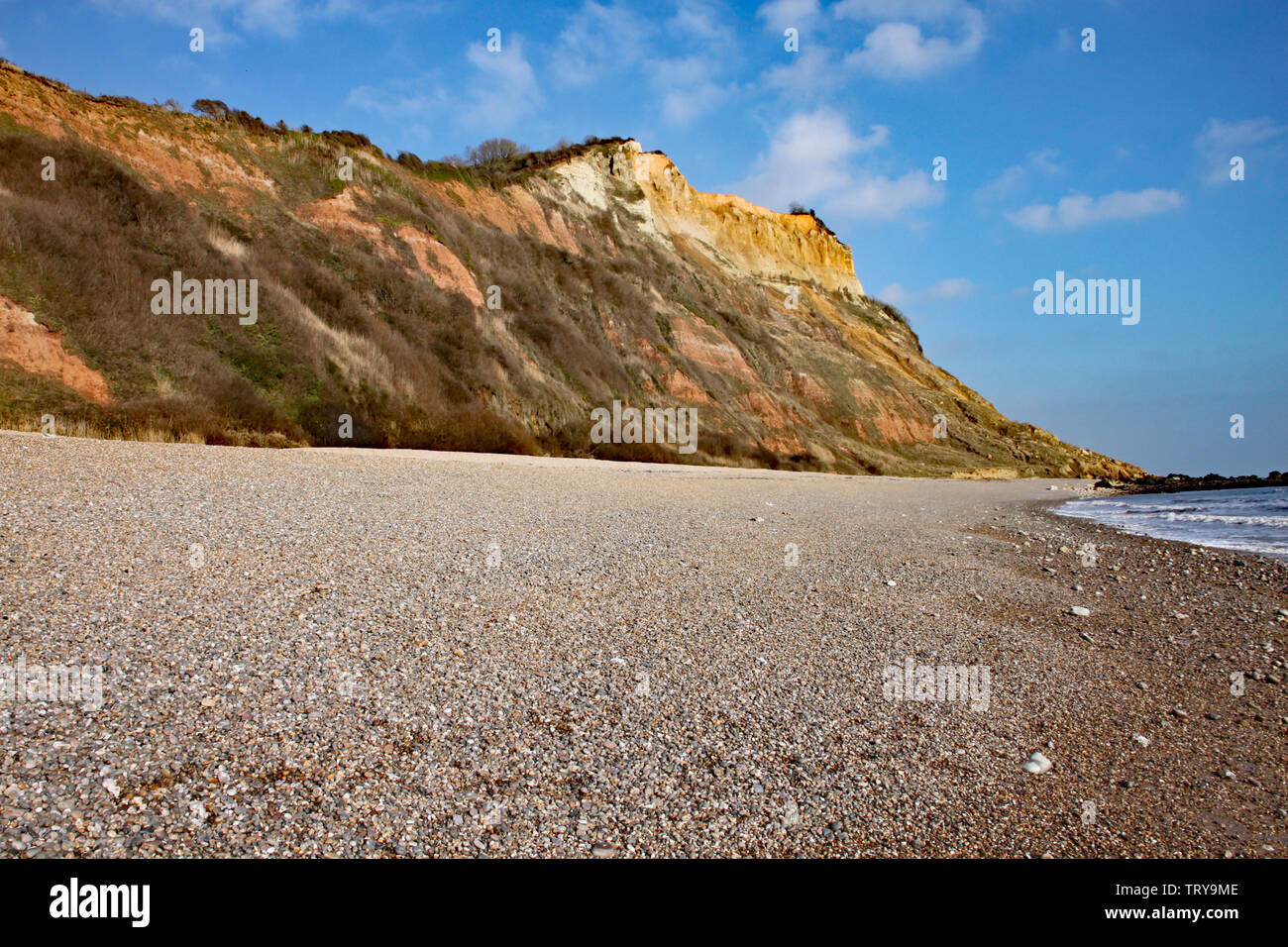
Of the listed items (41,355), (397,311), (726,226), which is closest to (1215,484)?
(726,226)

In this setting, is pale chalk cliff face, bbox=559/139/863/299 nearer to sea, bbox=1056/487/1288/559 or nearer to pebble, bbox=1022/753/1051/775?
sea, bbox=1056/487/1288/559

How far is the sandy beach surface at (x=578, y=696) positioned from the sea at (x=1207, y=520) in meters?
6.84

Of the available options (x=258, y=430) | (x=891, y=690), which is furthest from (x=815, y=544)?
(x=258, y=430)

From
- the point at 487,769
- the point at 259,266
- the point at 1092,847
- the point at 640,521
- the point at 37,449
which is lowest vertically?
the point at 1092,847

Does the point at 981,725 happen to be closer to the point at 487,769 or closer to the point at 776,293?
the point at 487,769

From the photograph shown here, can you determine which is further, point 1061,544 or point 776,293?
point 776,293

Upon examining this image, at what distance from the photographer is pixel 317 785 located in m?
3.15

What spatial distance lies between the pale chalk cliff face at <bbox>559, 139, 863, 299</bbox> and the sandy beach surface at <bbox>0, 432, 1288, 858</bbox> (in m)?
42.6

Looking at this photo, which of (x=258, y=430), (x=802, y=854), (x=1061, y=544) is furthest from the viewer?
(x=258, y=430)

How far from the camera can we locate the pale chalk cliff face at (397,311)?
16.2m

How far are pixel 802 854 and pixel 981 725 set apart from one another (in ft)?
6.54

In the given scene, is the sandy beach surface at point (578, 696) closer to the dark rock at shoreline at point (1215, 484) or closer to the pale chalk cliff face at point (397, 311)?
the pale chalk cliff face at point (397, 311)

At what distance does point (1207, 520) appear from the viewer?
60.7 ft

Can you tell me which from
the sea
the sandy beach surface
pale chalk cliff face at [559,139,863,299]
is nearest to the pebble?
the sandy beach surface
